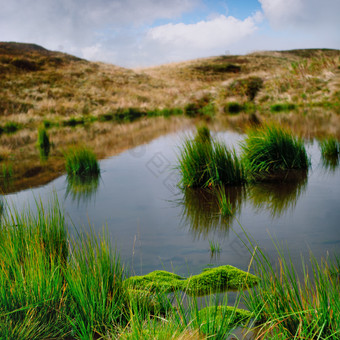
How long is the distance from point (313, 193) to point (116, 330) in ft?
11.8

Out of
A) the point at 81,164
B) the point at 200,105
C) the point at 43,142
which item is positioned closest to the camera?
the point at 81,164

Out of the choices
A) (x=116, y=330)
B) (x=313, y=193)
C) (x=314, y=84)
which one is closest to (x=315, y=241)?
(x=313, y=193)

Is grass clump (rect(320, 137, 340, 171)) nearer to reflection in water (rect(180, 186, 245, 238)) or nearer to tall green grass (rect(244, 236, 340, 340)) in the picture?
reflection in water (rect(180, 186, 245, 238))

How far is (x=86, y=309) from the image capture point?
218cm

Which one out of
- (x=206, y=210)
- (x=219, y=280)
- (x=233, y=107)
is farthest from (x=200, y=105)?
(x=219, y=280)

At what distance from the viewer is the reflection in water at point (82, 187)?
5.46 meters

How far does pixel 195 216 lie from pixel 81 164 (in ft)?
10.6

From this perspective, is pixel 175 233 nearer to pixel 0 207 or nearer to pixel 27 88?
pixel 0 207

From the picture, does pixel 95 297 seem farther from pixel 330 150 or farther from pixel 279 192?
pixel 330 150

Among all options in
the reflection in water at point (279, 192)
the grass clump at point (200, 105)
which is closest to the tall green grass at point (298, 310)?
the reflection in water at point (279, 192)

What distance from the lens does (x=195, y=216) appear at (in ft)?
14.3

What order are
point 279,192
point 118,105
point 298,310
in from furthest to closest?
point 118,105 → point 279,192 → point 298,310

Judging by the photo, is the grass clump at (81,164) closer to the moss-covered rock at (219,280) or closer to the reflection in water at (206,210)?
the reflection in water at (206,210)

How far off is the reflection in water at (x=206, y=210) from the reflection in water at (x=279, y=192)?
0.20m
